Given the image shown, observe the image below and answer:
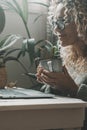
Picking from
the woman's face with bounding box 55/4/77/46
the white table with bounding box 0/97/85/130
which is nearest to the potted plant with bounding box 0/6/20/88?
the woman's face with bounding box 55/4/77/46

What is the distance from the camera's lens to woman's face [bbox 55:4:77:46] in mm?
1079

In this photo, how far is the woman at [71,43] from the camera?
1.02 m

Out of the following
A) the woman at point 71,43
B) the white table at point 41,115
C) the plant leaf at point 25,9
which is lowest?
the white table at point 41,115

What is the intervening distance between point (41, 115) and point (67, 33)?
0.42 metres

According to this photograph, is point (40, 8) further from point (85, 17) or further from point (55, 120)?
point (55, 120)

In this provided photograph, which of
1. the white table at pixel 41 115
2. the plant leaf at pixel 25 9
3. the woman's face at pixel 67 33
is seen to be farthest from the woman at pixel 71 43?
the plant leaf at pixel 25 9

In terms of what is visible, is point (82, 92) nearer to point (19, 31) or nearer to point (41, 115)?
point (41, 115)

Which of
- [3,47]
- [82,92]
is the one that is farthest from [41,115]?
[3,47]

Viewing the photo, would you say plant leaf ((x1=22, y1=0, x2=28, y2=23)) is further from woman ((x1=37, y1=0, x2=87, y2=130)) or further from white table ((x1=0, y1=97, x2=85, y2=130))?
white table ((x1=0, y1=97, x2=85, y2=130))

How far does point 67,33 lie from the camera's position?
108cm

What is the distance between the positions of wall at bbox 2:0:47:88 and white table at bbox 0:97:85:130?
903mm

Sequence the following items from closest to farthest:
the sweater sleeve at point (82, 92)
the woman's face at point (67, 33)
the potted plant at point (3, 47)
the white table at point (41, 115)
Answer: the white table at point (41, 115) < the sweater sleeve at point (82, 92) < the woman's face at point (67, 33) < the potted plant at point (3, 47)

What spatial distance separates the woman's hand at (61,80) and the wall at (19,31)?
2.11ft

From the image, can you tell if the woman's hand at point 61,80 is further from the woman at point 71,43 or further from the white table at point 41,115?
the white table at point 41,115
